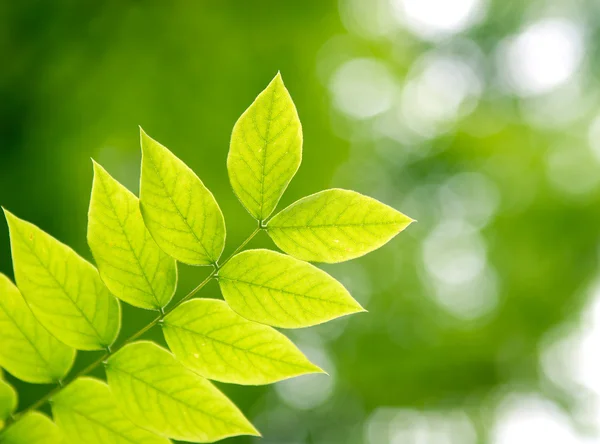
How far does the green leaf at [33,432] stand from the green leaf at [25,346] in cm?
4

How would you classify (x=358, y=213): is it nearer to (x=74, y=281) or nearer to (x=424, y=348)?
(x=74, y=281)

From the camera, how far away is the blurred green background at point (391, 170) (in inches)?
153

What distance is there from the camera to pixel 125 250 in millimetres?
533

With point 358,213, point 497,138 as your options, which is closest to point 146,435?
point 358,213

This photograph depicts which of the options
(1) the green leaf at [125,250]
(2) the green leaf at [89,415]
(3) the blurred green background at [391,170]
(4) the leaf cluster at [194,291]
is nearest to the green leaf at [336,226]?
(4) the leaf cluster at [194,291]

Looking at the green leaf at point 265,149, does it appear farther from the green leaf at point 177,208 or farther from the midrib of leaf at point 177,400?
the midrib of leaf at point 177,400

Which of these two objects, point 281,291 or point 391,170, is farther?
point 391,170

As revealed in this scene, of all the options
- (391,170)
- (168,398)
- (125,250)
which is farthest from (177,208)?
(391,170)

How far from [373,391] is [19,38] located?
381 cm

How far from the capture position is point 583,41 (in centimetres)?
563

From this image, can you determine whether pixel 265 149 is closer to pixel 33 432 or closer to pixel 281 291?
pixel 281 291

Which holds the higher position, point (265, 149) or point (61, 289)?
point (265, 149)

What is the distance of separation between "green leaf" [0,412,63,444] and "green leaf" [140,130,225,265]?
0.24 meters

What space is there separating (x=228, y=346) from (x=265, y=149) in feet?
0.62
